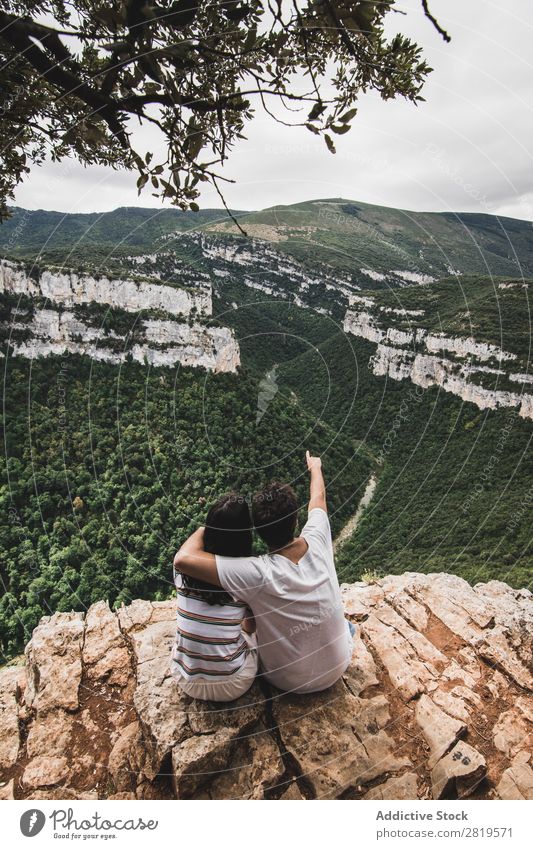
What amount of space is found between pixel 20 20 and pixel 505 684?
269 inches

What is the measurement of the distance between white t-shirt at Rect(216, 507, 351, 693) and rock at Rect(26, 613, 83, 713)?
2.06m

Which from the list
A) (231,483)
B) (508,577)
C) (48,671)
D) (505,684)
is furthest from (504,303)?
(48,671)

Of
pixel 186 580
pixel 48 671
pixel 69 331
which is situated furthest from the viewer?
pixel 69 331

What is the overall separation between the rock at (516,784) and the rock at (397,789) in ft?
2.38

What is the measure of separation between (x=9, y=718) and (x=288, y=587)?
3043 millimetres

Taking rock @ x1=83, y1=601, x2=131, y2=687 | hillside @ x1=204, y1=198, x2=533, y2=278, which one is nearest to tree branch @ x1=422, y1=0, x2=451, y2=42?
rock @ x1=83, y1=601, x2=131, y2=687

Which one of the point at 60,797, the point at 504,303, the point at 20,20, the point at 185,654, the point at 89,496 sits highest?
the point at 504,303

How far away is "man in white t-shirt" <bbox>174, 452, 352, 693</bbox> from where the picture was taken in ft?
9.41

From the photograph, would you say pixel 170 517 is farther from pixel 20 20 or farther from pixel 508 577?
pixel 20 20

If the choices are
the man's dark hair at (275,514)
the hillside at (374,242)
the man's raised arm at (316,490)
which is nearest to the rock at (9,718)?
the man's dark hair at (275,514)

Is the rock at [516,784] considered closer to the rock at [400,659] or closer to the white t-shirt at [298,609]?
the rock at [400,659]

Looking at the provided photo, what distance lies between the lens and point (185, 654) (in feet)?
10.4

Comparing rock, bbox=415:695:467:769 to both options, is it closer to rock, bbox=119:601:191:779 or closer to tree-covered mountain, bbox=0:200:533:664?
rock, bbox=119:601:191:779

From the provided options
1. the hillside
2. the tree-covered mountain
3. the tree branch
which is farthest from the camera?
the hillside
